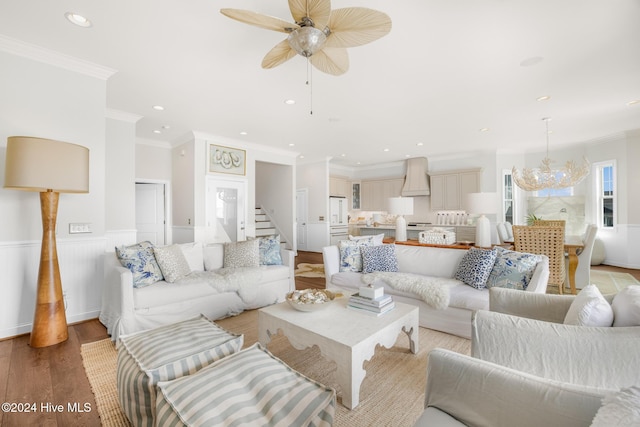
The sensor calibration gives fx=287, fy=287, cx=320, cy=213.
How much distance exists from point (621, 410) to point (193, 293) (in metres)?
3.11

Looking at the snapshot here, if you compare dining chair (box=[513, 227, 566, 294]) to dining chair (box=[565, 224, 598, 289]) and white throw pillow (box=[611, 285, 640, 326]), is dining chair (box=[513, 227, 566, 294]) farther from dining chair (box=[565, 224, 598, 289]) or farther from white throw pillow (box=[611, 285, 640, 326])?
white throw pillow (box=[611, 285, 640, 326])

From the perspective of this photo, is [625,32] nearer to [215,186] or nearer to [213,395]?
[213,395]

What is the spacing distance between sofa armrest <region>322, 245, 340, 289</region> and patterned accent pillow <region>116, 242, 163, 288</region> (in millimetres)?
1830

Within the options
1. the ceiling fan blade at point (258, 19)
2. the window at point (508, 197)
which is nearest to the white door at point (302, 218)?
the window at point (508, 197)

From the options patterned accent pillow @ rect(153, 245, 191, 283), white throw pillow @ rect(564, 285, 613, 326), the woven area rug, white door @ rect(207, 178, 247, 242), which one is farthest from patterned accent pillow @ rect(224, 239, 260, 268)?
white throw pillow @ rect(564, 285, 613, 326)

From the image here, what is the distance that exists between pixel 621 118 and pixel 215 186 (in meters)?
7.02

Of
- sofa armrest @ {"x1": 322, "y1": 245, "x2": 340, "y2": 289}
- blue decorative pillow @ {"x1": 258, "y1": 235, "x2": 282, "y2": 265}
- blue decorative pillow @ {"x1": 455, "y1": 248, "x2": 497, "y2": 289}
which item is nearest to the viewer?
blue decorative pillow @ {"x1": 455, "y1": 248, "x2": 497, "y2": 289}

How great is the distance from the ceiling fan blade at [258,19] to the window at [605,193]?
751 cm

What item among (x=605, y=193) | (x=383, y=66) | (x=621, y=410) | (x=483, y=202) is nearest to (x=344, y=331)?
(x=621, y=410)

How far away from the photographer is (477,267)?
2.82 m

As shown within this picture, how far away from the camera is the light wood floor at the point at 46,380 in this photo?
64.8 inches

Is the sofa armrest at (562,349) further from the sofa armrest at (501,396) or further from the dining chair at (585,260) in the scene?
the dining chair at (585,260)

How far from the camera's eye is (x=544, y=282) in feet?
7.91

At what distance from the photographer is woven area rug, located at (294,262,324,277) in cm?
533
